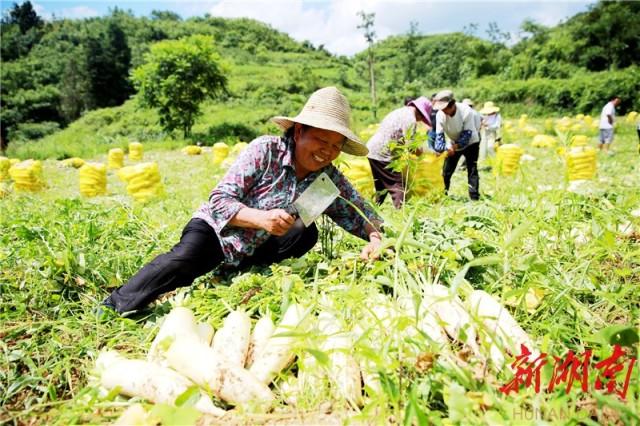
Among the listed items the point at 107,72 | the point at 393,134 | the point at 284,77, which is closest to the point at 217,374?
the point at 393,134

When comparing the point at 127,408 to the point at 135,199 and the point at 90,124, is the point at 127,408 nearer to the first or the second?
the point at 135,199

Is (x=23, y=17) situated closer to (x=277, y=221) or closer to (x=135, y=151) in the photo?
Result: (x=135, y=151)

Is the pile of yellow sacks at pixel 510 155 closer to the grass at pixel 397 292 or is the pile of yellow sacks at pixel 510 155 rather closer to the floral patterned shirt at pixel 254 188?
the grass at pixel 397 292

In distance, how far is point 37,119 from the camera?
33.3m

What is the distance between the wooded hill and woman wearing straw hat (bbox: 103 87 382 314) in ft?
48.2

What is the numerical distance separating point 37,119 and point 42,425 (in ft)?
134

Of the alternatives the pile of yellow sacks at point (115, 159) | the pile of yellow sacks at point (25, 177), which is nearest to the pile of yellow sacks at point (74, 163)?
the pile of yellow sacks at point (115, 159)

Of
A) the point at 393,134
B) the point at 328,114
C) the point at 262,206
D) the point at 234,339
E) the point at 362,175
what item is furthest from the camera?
the point at 362,175

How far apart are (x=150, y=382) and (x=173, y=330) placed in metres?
0.25

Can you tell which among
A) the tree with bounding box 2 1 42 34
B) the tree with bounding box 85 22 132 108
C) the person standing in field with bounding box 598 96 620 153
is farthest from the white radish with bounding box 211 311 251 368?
the tree with bounding box 2 1 42 34

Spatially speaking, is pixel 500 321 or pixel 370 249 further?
pixel 370 249

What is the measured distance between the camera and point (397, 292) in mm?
1714

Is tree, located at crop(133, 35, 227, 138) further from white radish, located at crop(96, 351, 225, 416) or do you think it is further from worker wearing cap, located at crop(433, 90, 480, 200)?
white radish, located at crop(96, 351, 225, 416)

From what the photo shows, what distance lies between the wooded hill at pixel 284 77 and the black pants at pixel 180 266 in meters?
14.7
